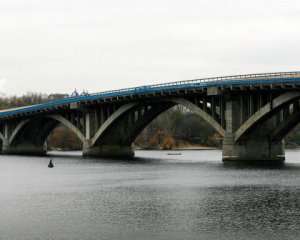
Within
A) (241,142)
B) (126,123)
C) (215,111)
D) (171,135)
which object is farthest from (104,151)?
(171,135)

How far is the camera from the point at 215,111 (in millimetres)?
77938

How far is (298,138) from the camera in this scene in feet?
619

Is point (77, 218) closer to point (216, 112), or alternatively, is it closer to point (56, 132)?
point (216, 112)

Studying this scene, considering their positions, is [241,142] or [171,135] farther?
[171,135]

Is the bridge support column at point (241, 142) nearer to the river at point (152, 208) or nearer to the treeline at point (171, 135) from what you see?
the river at point (152, 208)

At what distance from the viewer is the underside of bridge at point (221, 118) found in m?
72.6

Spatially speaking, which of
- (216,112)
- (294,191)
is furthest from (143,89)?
(294,191)

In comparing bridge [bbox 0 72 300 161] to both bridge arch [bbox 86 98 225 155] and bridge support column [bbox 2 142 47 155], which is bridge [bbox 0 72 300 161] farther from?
bridge support column [bbox 2 142 47 155]

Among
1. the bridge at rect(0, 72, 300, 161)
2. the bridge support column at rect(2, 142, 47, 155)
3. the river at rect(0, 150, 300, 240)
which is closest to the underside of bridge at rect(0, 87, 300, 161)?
the bridge at rect(0, 72, 300, 161)

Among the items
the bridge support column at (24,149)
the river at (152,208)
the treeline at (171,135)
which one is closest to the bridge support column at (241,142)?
the river at (152,208)

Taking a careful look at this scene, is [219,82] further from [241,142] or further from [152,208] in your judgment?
[152,208]

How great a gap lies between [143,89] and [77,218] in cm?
5858

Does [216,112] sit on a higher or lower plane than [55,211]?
higher

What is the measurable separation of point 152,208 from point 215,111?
150 ft
